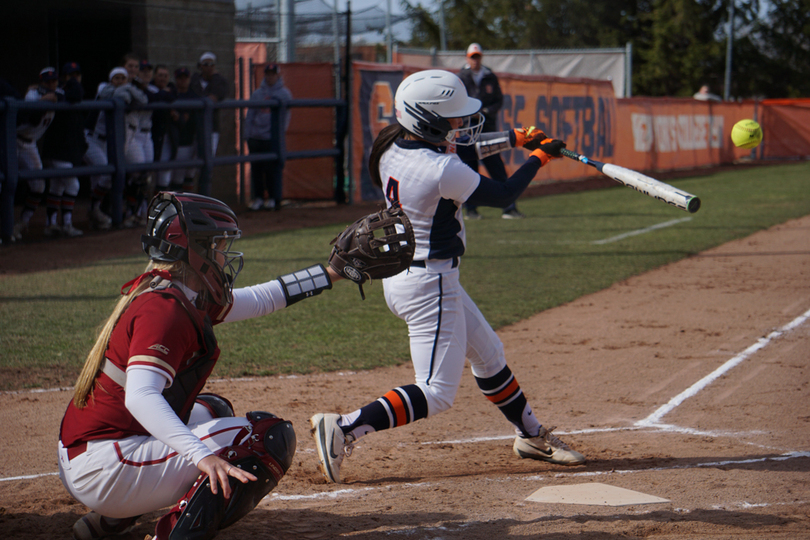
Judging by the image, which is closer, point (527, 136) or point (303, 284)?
Result: point (303, 284)

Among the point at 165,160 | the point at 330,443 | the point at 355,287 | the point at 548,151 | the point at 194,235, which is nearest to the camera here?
the point at 194,235

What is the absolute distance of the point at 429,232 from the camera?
3531 millimetres

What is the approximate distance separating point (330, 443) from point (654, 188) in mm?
1917

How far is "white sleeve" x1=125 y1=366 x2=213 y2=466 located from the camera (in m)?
2.38

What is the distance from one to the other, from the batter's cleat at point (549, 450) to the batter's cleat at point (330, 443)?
102 cm

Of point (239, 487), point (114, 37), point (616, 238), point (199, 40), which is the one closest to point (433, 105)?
point (239, 487)

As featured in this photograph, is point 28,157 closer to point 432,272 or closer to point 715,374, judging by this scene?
point 432,272

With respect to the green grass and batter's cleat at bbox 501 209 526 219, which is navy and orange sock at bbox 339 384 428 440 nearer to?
the green grass

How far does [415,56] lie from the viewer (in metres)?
23.2

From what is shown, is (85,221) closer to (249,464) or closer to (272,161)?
(272,161)

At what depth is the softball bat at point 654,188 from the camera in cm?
345

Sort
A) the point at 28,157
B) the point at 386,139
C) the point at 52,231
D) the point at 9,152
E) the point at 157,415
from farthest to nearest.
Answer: the point at 52,231 < the point at 28,157 < the point at 9,152 < the point at 386,139 < the point at 157,415

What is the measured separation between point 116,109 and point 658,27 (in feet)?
94.4

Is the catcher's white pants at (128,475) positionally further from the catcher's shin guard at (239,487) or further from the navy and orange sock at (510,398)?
the navy and orange sock at (510,398)
